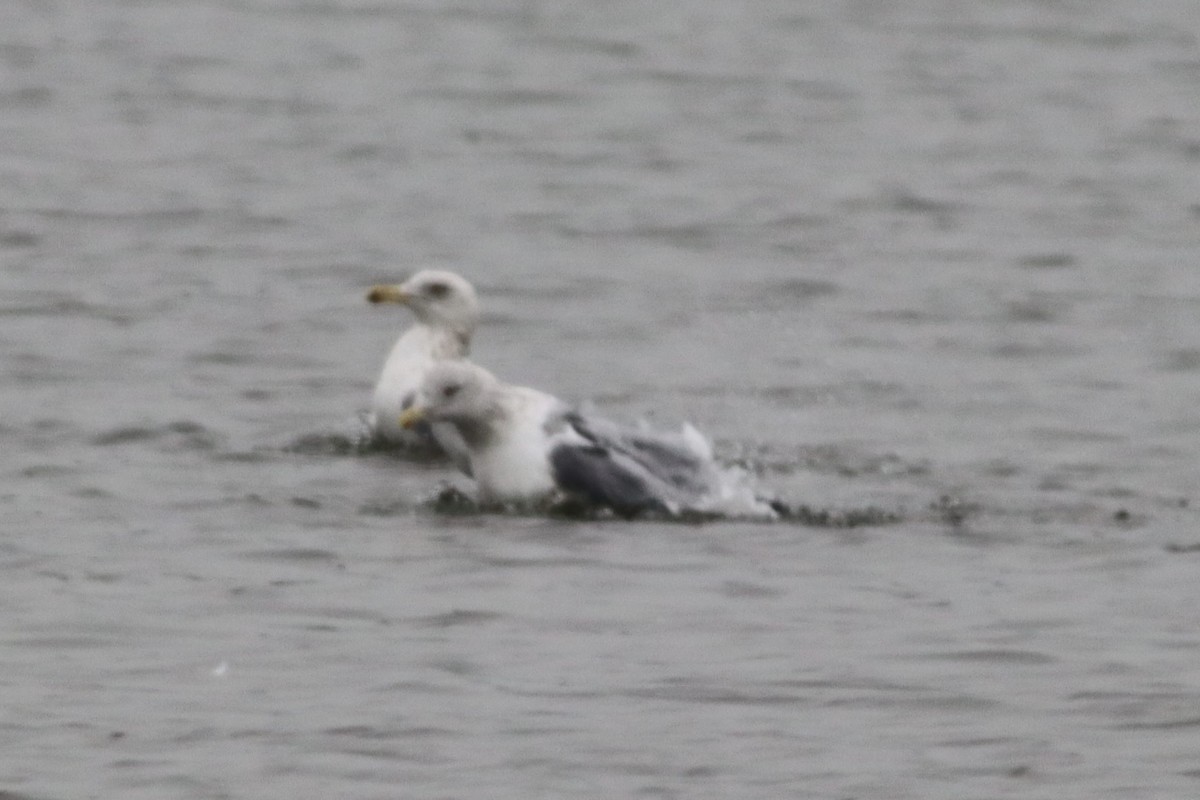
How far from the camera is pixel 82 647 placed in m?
10.6

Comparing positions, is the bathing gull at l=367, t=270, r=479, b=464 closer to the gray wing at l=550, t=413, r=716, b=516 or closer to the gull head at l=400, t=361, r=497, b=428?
the gull head at l=400, t=361, r=497, b=428

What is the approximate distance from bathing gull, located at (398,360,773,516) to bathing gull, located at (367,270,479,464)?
1175 mm

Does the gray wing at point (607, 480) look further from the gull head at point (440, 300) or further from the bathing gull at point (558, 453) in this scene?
the gull head at point (440, 300)

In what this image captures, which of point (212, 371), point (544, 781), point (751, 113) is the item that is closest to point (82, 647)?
point (544, 781)

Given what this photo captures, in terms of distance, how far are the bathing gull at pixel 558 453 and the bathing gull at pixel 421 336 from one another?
1.17m

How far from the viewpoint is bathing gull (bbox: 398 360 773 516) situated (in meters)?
12.8

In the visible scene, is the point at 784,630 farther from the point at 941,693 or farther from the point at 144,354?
the point at 144,354

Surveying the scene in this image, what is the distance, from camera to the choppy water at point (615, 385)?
32.1 feet

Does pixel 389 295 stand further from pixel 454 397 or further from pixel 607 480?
pixel 607 480

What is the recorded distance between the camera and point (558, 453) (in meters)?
12.9

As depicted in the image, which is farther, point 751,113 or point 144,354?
point 751,113

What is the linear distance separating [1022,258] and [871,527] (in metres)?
7.30

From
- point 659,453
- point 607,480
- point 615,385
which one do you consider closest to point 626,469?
point 607,480

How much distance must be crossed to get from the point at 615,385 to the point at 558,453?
10.0 feet
